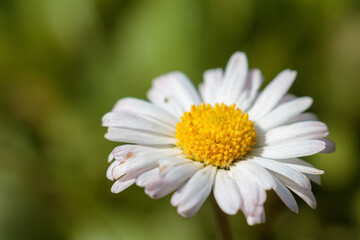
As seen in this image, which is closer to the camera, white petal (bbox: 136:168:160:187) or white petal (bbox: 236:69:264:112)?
white petal (bbox: 136:168:160:187)

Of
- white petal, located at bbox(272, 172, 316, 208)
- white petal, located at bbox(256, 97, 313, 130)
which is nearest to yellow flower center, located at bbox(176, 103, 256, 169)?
white petal, located at bbox(256, 97, 313, 130)

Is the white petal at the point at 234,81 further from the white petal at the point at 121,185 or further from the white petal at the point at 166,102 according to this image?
the white petal at the point at 121,185

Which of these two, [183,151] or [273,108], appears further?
[273,108]

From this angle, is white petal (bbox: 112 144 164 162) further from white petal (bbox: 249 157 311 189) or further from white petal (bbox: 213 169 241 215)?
white petal (bbox: 249 157 311 189)

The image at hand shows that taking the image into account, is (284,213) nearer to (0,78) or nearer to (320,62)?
Result: (320,62)

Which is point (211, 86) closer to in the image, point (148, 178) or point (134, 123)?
point (134, 123)

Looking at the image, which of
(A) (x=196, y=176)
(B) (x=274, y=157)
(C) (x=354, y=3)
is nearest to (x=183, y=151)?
(A) (x=196, y=176)
